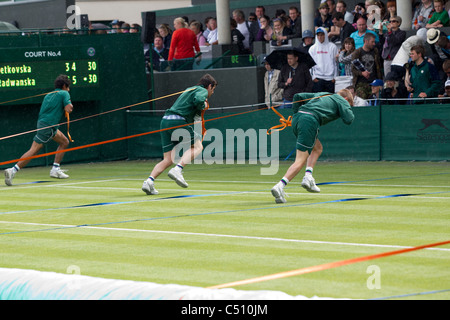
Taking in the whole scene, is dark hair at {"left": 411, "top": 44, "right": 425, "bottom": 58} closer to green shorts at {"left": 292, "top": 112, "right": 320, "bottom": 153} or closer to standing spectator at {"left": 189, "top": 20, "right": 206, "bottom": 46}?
green shorts at {"left": 292, "top": 112, "right": 320, "bottom": 153}

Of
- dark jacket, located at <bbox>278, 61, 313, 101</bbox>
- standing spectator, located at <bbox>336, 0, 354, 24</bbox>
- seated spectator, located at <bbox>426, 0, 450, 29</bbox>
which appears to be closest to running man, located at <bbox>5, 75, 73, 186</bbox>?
dark jacket, located at <bbox>278, 61, 313, 101</bbox>

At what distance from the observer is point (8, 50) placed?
79.7 ft

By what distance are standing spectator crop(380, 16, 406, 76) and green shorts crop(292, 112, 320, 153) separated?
879 cm

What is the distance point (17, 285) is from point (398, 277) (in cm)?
323

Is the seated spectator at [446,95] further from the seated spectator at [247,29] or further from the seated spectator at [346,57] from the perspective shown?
the seated spectator at [247,29]

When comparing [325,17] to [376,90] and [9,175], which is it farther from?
[9,175]

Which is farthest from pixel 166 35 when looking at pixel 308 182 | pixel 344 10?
pixel 308 182

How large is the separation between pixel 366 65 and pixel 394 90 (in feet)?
3.21

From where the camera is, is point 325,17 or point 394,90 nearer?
point 394,90

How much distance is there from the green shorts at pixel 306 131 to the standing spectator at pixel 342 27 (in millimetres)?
9980

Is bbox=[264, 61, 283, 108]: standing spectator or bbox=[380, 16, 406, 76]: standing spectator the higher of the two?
bbox=[380, 16, 406, 76]: standing spectator

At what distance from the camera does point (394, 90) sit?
71.8 ft

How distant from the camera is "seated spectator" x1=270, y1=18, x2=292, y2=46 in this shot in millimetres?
25609

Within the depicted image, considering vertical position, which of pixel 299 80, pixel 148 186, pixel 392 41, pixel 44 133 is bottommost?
pixel 148 186
